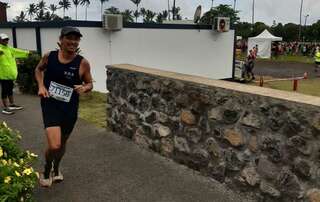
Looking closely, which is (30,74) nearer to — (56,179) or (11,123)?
(11,123)

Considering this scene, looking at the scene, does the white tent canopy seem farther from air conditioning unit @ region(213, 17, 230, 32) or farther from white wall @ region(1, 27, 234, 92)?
air conditioning unit @ region(213, 17, 230, 32)

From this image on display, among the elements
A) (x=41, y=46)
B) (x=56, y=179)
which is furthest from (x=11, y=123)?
(x=41, y=46)

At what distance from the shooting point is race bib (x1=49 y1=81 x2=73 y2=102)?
15.5ft

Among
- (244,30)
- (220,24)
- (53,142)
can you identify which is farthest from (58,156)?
(244,30)

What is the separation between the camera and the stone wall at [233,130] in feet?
13.3

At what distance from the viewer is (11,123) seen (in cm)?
834

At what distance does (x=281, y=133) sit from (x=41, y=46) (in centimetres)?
1247

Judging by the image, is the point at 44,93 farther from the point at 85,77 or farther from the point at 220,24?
the point at 220,24

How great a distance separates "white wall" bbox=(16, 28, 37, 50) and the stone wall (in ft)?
33.2

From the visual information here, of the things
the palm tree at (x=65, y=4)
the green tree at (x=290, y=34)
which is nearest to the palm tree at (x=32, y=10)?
the palm tree at (x=65, y=4)

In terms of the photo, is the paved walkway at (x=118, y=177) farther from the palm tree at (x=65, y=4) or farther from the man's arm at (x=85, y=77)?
the palm tree at (x=65, y=4)

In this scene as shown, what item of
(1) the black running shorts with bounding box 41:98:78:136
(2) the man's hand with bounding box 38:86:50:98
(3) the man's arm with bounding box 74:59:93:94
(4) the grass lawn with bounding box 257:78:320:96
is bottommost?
(4) the grass lawn with bounding box 257:78:320:96

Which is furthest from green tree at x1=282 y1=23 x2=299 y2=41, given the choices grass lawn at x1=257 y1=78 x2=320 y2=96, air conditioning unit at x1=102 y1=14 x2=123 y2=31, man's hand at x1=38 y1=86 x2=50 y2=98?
man's hand at x1=38 y1=86 x2=50 y2=98

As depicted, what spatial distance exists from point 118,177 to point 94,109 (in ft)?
16.5
